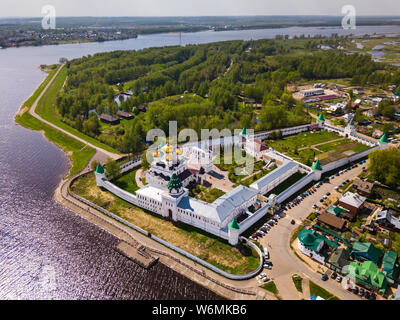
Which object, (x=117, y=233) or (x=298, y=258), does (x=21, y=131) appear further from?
(x=298, y=258)

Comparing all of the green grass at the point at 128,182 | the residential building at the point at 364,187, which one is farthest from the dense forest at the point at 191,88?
the residential building at the point at 364,187

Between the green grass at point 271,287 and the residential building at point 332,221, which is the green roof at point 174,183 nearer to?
the green grass at point 271,287

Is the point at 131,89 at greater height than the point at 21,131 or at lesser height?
greater

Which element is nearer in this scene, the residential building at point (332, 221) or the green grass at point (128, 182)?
the residential building at point (332, 221)

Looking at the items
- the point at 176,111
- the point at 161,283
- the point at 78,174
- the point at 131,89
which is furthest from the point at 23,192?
the point at 131,89

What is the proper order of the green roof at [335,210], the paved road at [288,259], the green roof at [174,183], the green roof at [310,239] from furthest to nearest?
the green roof at [335,210], the green roof at [174,183], the green roof at [310,239], the paved road at [288,259]

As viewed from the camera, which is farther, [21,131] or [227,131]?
[21,131]
